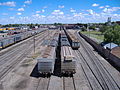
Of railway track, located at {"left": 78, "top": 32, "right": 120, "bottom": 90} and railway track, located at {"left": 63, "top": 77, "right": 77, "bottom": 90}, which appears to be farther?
railway track, located at {"left": 78, "top": 32, "right": 120, "bottom": 90}

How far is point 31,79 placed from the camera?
20.5 metres

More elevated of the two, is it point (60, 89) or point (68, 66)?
point (68, 66)

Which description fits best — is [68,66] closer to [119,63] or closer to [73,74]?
[73,74]

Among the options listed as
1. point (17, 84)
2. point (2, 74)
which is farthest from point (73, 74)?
point (2, 74)

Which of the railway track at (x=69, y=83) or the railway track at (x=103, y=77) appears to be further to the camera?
the railway track at (x=103, y=77)

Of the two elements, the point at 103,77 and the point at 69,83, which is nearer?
the point at 69,83

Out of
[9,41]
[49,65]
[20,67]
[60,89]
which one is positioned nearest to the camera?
[60,89]

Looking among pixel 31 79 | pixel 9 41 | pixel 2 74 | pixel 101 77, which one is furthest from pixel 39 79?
pixel 9 41

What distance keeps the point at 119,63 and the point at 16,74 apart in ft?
60.2

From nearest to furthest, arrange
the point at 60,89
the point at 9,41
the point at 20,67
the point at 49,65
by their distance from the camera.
A: the point at 60,89 → the point at 49,65 → the point at 20,67 → the point at 9,41

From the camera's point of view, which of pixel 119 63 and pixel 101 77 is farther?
pixel 119 63

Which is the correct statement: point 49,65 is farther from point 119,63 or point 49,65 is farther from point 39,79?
point 119,63

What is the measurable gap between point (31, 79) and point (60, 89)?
17.3 ft

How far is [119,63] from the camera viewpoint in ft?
87.3
